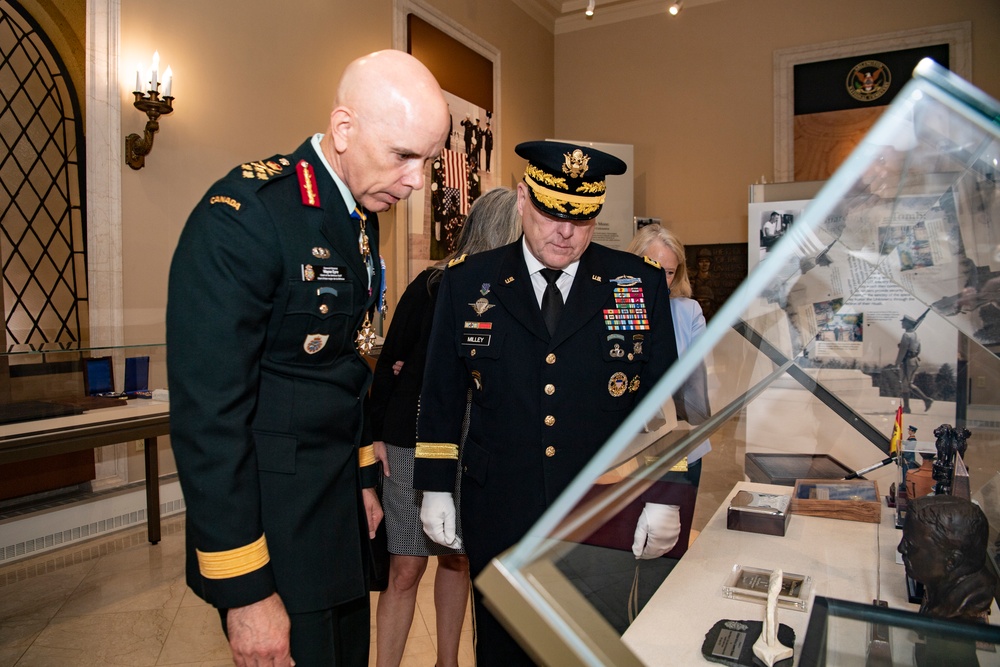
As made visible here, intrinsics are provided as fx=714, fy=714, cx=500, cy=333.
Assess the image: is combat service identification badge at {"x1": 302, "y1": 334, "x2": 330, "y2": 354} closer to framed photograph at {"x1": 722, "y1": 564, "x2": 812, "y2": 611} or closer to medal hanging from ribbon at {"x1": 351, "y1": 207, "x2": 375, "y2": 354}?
medal hanging from ribbon at {"x1": 351, "y1": 207, "x2": 375, "y2": 354}

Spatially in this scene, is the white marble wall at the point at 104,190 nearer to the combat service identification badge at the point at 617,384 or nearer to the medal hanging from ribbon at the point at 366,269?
the medal hanging from ribbon at the point at 366,269

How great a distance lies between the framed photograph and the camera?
2.25ft

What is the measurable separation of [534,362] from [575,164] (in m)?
A: 0.43

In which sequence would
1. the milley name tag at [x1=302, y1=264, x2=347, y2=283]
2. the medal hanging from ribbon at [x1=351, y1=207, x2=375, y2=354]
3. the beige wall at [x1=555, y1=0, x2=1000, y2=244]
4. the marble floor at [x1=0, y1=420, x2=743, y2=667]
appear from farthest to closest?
the beige wall at [x1=555, y1=0, x2=1000, y2=244], the marble floor at [x1=0, y1=420, x2=743, y2=667], the medal hanging from ribbon at [x1=351, y1=207, x2=375, y2=354], the milley name tag at [x1=302, y1=264, x2=347, y2=283]

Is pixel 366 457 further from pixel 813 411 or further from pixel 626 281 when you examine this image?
pixel 813 411

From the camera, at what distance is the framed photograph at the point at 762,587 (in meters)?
0.69

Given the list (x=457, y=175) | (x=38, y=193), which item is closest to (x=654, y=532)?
(x=38, y=193)

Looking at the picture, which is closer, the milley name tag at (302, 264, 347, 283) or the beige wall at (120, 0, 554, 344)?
the milley name tag at (302, 264, 347, 283)

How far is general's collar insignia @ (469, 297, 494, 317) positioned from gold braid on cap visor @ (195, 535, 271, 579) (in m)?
0.70

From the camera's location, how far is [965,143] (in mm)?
593

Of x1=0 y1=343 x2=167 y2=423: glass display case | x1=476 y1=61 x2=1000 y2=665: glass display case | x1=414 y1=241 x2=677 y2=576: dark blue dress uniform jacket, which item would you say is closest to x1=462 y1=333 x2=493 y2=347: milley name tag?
x1=414 y1=241 x2=677 y2=576: dark blue dress uniform jacket

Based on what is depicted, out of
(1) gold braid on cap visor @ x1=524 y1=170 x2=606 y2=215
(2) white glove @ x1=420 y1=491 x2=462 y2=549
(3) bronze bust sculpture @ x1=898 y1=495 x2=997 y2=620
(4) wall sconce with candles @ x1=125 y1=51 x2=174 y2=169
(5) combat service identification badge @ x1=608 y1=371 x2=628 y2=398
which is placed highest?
(4) wall sconce with candles @ x1=125 y1=51 x2=174 y2=169

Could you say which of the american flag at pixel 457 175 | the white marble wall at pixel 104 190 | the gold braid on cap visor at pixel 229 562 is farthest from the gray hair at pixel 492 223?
the american flag at pixel 457 175

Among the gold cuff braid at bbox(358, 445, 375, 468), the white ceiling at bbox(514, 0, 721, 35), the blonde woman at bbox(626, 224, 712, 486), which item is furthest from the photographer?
the white ceiling at bbox(514, 0, 721, 35)
